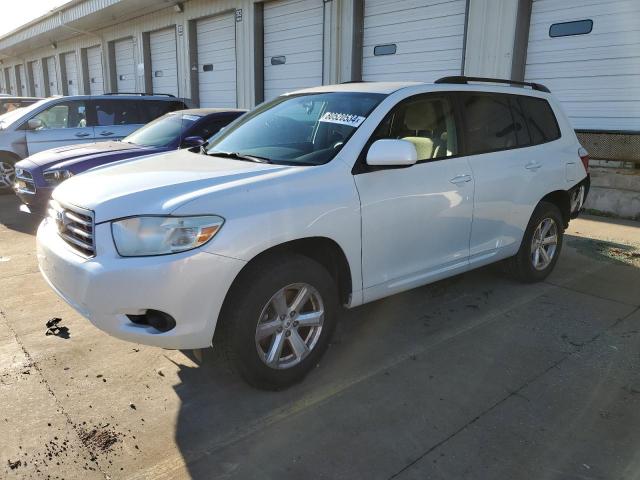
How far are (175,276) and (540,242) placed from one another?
3.70 metres

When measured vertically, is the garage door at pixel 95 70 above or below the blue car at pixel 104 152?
above

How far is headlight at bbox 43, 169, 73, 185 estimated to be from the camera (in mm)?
6586

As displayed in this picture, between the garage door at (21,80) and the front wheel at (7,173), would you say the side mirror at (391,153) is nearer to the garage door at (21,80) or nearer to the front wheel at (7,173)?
the front wheel at (7,173)

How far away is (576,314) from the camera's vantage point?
4.32 meters

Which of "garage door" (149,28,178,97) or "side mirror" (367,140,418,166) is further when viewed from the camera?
"garage door" (149,28,178,97)

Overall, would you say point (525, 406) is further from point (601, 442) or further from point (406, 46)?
point (406, 46)

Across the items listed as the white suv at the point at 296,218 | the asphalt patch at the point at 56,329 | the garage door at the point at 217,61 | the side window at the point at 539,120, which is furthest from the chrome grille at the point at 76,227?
the garage door at the point at 217,61

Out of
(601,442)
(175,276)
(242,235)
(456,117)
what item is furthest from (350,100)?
(601,442)

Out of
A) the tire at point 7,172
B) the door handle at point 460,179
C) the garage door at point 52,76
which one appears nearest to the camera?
the door handle at point 460,179

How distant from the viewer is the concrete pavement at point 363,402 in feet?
8.26

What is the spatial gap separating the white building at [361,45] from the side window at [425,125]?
17.7 ft

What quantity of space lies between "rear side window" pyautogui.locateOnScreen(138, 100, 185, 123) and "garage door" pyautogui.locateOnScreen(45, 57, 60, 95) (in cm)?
2234

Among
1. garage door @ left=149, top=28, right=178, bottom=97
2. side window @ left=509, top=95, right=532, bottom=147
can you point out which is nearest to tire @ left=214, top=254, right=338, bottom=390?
side window @ left=509, top=95, right=532, bottom=147

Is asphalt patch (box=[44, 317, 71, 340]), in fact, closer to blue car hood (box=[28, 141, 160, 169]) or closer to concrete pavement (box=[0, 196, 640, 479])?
concrete pavement (box=[0, 196, 640, 479])
